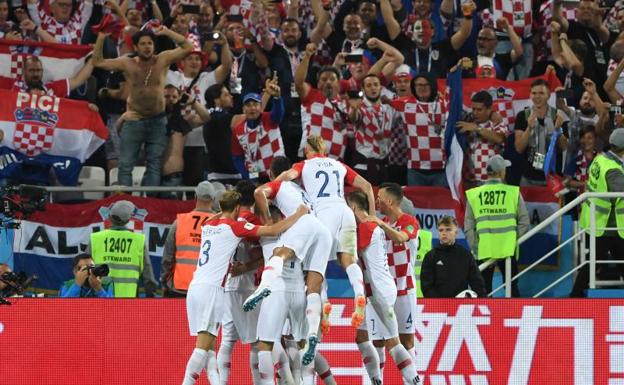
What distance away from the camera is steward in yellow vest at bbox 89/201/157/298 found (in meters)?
20.3

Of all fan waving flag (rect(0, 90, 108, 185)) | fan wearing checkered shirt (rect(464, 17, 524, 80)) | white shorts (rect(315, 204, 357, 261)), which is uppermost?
fan wearing checkered shirt (rect(464, 17, 524, 80))

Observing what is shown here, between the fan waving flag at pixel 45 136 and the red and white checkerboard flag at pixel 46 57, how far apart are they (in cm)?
72

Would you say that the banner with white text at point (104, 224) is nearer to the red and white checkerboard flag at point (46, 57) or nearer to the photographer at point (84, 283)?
the photographer at point (84, 283)

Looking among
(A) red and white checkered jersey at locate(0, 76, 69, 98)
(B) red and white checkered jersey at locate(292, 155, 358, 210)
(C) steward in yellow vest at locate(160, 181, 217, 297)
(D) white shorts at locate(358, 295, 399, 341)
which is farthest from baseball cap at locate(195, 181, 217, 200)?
(A) red and white checkered jersey at locate(0, 76, 69, 98)

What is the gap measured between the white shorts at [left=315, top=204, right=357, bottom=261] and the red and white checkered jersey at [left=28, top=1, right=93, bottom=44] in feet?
24.8

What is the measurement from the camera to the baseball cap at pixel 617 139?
2070 cm

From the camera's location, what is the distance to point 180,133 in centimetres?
2216

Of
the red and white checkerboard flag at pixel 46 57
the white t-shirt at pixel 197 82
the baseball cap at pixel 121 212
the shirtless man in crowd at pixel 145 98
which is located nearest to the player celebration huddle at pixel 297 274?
the baseball cap at pixel 121 212

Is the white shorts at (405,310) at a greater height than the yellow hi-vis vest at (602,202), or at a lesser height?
lesser

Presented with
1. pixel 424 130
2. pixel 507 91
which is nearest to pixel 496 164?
pixel 424 130

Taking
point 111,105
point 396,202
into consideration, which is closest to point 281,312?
point 396,202

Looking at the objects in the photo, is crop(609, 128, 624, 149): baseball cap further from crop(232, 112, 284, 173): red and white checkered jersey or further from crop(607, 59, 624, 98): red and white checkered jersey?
crop(232, 112, 284, 173): red and white checkered jersey

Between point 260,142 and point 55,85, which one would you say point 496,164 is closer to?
point 260,142

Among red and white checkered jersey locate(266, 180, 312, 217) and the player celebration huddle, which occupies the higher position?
red and white checkered jersey locate(266, 180, 312, 217)
